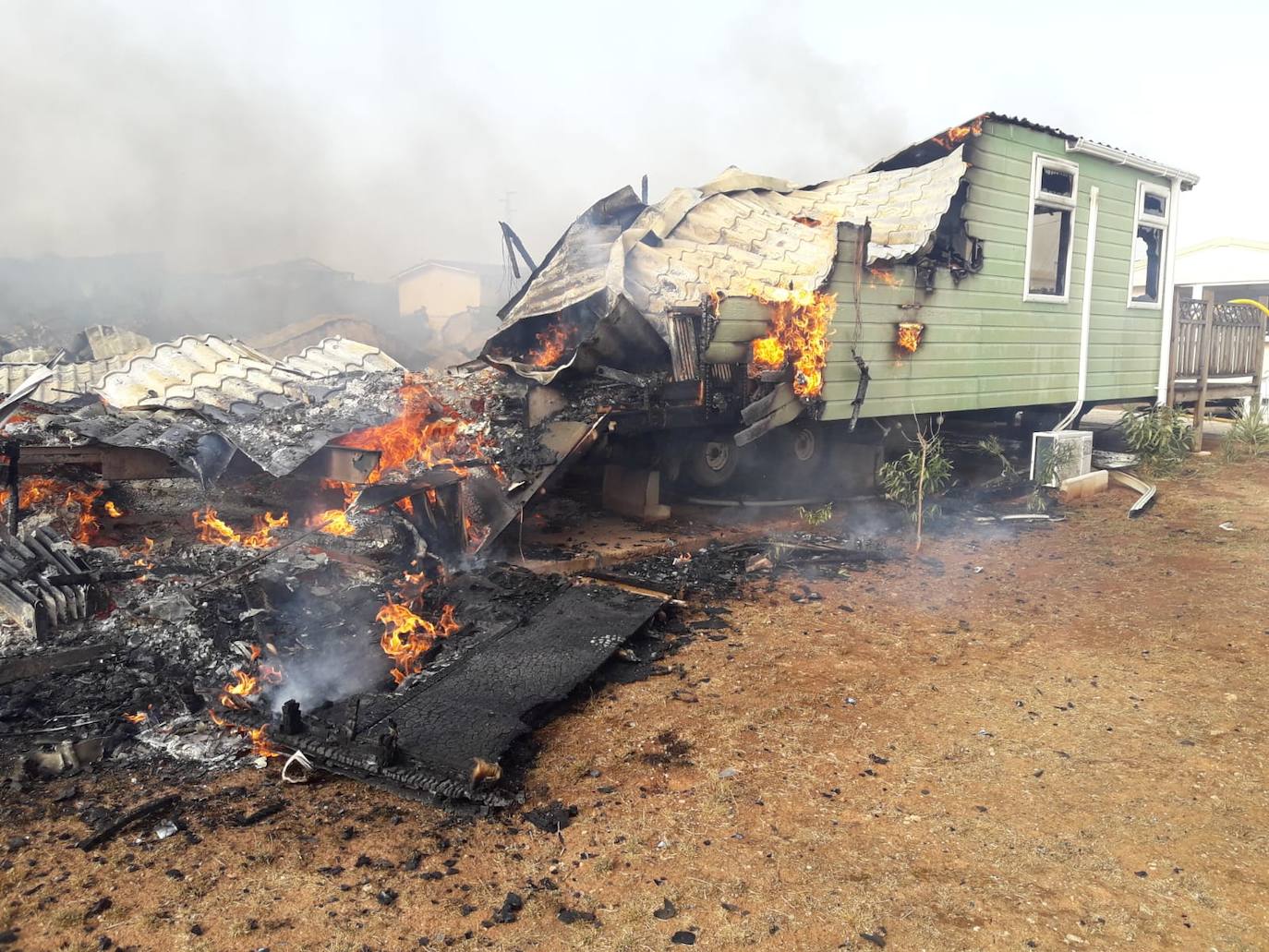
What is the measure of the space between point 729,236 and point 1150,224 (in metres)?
8.31

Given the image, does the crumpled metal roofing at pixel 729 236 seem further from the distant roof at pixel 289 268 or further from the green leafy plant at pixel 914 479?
the distant roof at pixel 289 268

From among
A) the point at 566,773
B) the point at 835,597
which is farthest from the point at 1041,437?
the point at 566,773

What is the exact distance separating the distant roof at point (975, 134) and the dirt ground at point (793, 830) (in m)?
7.67

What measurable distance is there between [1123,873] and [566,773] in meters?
2.68

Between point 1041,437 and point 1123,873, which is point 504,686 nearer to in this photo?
point 1123,873

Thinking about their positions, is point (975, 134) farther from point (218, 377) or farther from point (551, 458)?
point (218, 377)

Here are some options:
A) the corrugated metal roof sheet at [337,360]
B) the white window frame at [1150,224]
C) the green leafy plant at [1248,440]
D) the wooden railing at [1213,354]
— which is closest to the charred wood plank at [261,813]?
the corrugated metal roof sheet at [337,360]

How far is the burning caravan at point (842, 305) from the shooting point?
8992mm

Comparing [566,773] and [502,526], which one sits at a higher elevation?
[502,526]

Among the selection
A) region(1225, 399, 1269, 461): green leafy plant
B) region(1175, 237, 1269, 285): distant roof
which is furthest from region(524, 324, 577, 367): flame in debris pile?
region(1175, 237, 1269, 285): distant roof

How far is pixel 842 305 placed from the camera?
9.58m

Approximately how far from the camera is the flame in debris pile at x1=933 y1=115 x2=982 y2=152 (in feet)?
34.8

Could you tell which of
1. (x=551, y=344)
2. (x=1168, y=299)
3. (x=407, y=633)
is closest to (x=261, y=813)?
(x=407, y=633)

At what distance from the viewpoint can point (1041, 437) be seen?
11484 millimetres
